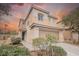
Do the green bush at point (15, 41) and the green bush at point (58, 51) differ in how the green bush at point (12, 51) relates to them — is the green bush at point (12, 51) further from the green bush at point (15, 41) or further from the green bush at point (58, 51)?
the green bush at point (58, 51)

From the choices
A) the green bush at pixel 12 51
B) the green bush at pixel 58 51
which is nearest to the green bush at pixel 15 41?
the green bush at pixel 12 51

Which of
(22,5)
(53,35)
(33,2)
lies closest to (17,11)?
(22,5)

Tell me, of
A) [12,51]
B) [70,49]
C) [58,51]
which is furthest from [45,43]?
[12,51]

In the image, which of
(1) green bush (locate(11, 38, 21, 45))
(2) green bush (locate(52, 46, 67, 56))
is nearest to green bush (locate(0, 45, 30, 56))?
(1) green bush (locate(11, 38, 21, 45))

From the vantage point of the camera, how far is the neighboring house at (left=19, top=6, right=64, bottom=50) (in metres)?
2.25

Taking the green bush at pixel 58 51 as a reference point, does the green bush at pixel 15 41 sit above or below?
above

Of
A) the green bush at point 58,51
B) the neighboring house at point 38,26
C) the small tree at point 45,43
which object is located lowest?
the green bush at point 58,51

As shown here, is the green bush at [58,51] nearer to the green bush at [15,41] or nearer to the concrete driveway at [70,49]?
the concrete driveway at [70,49]

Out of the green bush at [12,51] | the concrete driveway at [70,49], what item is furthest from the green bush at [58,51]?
the green bush at [12,51]

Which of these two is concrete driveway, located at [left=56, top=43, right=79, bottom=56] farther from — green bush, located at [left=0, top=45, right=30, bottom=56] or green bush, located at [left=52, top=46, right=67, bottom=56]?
green bush, located at [left=0, top=45, right=30, bottom=56]

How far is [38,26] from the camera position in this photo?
226 centimetres

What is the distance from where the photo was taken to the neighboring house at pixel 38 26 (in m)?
2.25

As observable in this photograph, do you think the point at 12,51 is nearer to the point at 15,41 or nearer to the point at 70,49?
the point at 15,41

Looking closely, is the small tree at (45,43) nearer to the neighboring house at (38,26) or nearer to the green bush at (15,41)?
the neighboring house at (38,26)
